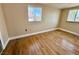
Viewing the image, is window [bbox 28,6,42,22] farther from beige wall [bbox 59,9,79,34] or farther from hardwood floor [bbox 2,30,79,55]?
beige wall [bbox 59,9,79,34]

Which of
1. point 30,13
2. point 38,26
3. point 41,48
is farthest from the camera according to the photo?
point 38,26

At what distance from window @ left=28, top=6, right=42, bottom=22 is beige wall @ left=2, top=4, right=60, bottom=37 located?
195mm

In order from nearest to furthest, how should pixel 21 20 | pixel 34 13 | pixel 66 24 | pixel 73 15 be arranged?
1. pixel 21 20
2. pixel 34 13
3. pixel 73 15
4. pixel 66 24

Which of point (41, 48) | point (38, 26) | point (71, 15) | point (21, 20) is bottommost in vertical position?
point (41, 48)

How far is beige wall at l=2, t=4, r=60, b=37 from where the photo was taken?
8.79ft

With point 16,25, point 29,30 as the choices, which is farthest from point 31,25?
point 16,25

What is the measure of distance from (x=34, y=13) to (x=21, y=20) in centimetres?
81

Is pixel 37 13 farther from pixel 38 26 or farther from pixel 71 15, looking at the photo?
pixel 71 15

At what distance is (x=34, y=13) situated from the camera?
355 centimetres

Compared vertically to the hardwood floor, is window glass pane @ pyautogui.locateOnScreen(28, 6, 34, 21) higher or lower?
higher

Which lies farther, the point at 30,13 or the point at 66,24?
the point at 66,24

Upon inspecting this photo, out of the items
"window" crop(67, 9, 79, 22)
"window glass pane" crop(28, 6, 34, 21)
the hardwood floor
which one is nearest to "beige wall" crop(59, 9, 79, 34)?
"window" crop(67, 9, 79, 22)

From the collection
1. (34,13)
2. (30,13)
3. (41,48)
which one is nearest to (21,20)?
(30,13)
